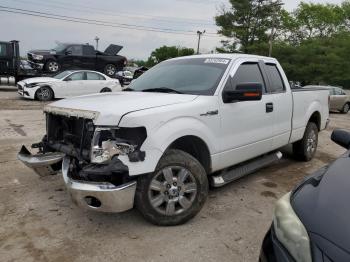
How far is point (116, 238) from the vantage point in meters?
3.62

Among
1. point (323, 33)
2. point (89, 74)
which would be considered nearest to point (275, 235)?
point (89, 74)

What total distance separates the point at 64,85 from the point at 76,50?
6219 millimetres

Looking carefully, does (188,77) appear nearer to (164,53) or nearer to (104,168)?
(104,168)

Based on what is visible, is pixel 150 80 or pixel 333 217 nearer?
pixel 333 217

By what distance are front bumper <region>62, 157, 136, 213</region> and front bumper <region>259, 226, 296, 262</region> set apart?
1.47m

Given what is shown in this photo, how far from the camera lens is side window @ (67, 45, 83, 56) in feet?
69.2

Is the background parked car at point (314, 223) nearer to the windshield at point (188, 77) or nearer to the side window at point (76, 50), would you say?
the windshield at point (188, 77)

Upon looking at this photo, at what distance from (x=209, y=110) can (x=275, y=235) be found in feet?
6.96

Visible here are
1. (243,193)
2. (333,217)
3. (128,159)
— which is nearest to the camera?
(333,217)

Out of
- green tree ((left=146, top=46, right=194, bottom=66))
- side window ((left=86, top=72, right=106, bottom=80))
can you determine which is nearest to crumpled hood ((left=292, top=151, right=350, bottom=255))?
side window ((left=86, top=72, right=106, bottom=80))

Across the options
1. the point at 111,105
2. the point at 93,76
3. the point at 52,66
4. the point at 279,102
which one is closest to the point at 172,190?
the point at 111,105

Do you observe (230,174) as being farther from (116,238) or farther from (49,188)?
(49,188)

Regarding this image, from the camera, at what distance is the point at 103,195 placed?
10.8ft

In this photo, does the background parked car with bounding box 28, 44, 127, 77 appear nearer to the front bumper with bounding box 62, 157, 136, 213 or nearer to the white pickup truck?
the white pickup truck
